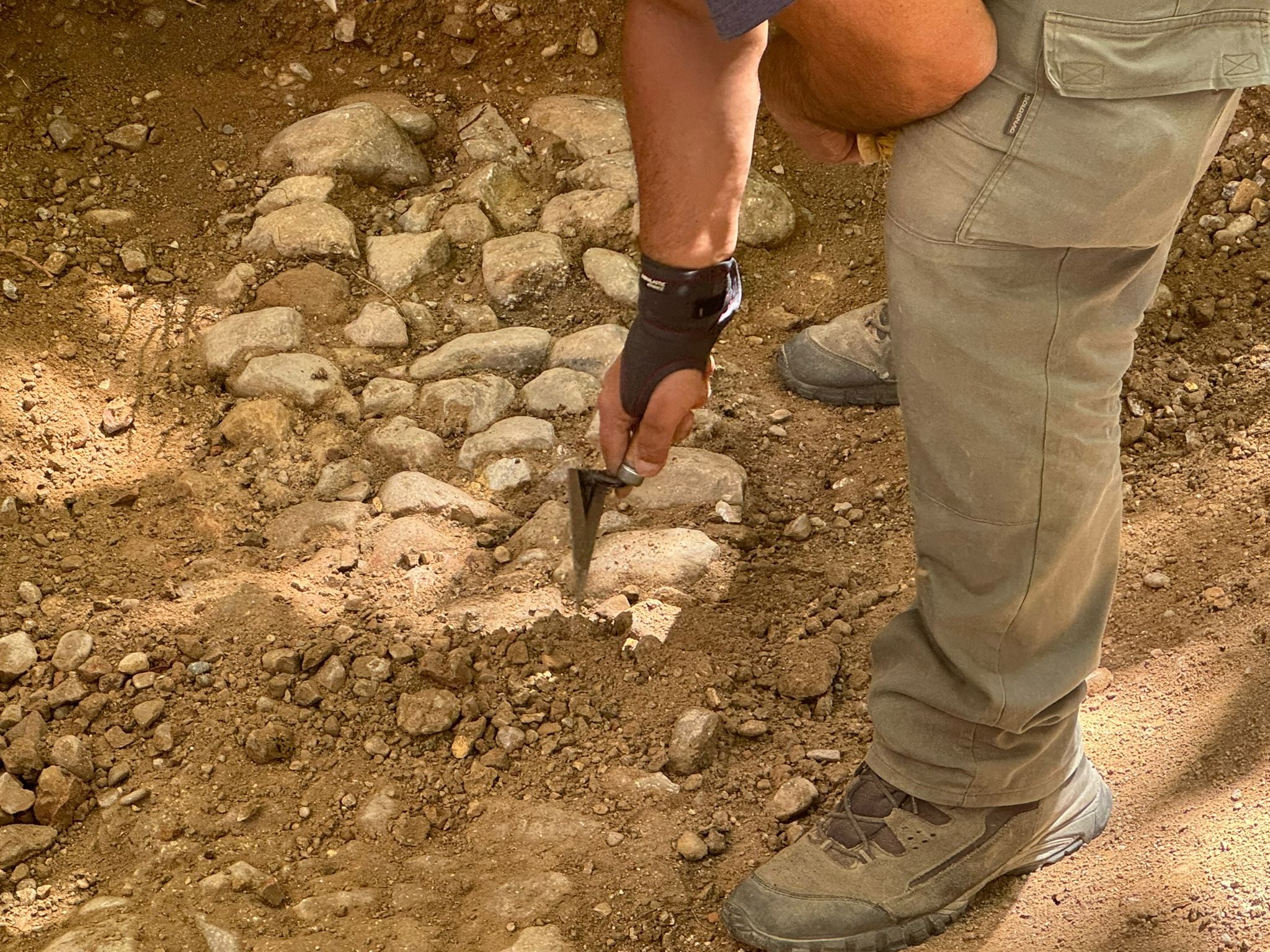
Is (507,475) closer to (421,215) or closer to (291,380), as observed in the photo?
(291,380)

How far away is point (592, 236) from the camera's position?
3404mm

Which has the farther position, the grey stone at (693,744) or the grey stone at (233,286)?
the grey stone at (233,286)

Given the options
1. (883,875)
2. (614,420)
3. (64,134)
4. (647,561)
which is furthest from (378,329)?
(883,875)

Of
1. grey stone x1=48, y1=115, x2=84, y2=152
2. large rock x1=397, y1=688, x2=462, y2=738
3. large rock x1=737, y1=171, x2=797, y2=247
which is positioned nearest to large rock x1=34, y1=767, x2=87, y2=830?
large rock x1=397, y1=688, x2=462, y2=738

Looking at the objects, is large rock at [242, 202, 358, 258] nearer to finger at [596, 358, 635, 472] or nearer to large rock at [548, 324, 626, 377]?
large rock at [548, 324, 626, 377]

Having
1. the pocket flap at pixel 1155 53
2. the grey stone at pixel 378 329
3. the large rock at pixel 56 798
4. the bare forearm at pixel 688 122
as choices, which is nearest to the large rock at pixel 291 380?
the grey stone at pixel 378 329

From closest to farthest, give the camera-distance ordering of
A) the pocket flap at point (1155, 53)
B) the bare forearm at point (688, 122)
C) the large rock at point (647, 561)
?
the pocket flap at point (1155, 53), the bare forearm at point (688, 122), the large rock at point (647, 561)

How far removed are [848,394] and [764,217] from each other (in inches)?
27.0

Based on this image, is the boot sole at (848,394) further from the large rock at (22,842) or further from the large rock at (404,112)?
the large rock at (22,842)

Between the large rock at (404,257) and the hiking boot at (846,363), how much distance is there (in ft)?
3.36

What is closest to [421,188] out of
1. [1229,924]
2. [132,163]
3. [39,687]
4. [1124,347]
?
[132,163]

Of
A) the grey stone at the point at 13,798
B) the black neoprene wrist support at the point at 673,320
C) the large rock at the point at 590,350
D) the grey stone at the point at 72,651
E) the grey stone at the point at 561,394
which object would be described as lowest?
the grey stone at the point at 13,798

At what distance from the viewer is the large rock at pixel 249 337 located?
302cm

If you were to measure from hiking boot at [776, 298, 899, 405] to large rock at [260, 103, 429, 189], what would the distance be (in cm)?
131
